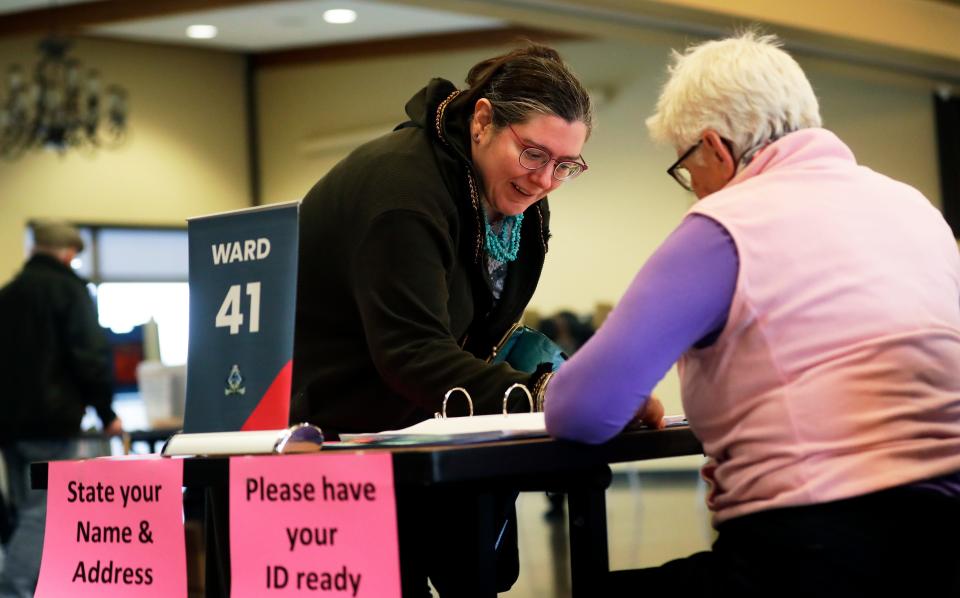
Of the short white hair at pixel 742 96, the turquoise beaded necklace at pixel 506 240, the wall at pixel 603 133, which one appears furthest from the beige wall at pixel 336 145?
the short white hair at pixel 742 96

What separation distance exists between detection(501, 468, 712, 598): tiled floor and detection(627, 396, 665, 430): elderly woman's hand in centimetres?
293

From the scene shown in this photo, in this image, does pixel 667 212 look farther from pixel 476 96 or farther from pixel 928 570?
pixel 928 570

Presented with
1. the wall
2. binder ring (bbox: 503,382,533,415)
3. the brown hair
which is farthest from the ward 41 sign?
the wall

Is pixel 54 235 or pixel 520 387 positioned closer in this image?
pixel 520 387

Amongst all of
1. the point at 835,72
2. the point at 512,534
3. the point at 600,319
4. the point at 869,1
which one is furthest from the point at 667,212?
the point at 512,534

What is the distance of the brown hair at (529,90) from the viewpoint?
190 centimetres

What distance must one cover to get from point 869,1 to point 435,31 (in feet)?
15.0

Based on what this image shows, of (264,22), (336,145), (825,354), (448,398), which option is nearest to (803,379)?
(825,354)

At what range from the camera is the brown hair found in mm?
1896

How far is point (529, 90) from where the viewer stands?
190 cm

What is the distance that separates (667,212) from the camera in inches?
348

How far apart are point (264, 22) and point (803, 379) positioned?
28.4 ft

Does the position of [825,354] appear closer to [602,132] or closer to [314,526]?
[314,526]

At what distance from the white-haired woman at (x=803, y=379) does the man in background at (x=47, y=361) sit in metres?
4.24
